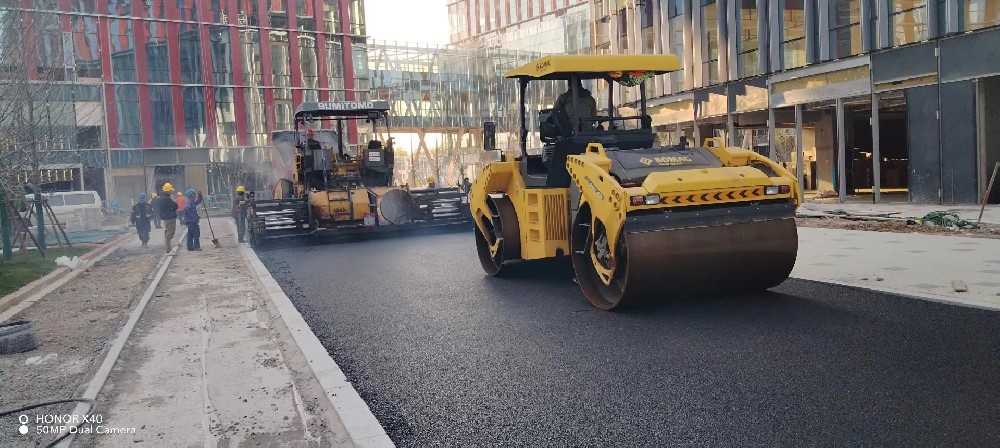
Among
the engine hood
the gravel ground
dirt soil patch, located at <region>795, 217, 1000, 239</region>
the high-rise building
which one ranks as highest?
the high-rise building

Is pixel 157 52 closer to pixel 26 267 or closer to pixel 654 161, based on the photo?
pixel 26 267

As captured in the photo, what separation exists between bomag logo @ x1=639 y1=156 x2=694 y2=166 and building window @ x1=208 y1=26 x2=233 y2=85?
45648 mm

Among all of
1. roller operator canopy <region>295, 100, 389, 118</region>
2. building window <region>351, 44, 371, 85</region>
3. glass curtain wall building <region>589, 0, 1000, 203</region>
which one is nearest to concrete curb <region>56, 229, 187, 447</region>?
glass curtain wall building <region>589, 0, 1000, 203</region>

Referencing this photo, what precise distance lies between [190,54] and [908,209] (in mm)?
42073

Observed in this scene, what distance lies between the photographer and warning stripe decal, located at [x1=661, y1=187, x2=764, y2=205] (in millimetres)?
6965

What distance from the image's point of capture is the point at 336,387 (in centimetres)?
542

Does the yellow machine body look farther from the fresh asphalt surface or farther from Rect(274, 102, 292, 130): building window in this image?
Rect(274, 102, 292, 130): building window

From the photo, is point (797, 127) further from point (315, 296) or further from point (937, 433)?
point (937, 433)

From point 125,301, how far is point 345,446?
760 centimetres

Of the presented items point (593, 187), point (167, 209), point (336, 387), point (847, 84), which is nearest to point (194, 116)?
point (167, 209)

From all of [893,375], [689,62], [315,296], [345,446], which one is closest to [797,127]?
[689,62]

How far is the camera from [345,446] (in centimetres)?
435

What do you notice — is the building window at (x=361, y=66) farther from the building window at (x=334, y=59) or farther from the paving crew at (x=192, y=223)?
the paving crew at (x=192, y=223)

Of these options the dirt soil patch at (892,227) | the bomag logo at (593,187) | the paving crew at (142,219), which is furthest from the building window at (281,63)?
the bomag logo at (593,187)
